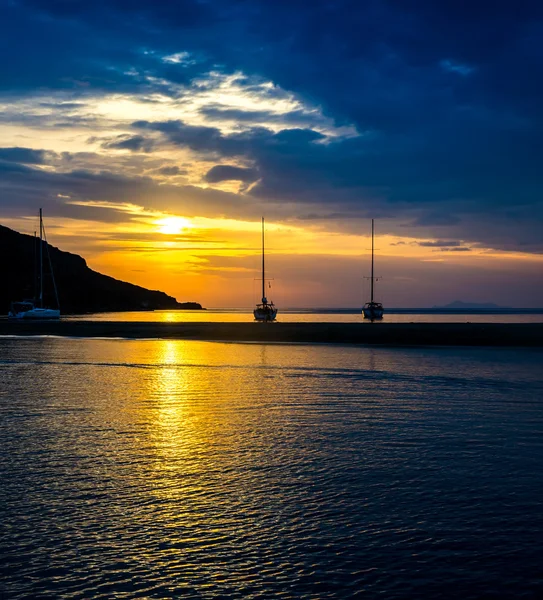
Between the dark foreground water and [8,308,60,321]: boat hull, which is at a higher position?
[8,308,60,321]: boat hull

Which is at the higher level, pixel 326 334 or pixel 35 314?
pixel 35 314

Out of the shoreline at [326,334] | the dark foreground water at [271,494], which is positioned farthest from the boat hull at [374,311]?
the dark foreground water at [271,494]

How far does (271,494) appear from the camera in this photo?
12.3 m

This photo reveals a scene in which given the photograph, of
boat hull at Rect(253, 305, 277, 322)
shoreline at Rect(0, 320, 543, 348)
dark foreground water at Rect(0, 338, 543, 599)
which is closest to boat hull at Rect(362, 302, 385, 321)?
boat hull at Rect(253, 305, 277, 322)

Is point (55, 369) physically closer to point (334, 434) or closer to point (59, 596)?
point (334, 434)

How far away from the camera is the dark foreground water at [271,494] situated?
8.59 m

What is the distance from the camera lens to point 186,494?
1230 cm

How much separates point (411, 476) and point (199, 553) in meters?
5.69

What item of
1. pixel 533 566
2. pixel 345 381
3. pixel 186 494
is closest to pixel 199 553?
pixel 186 494

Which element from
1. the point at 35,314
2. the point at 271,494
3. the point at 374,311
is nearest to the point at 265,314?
the point at 374,311

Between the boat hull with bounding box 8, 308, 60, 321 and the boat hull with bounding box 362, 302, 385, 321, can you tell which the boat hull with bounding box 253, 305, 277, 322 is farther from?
the boat hull with bounding box 8, 308, 60, 321

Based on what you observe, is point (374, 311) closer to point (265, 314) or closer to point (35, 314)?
point (265, 314)

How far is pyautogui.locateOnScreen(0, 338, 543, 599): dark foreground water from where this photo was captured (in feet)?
28.2

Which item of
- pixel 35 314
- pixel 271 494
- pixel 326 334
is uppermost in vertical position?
pixel 35 314
